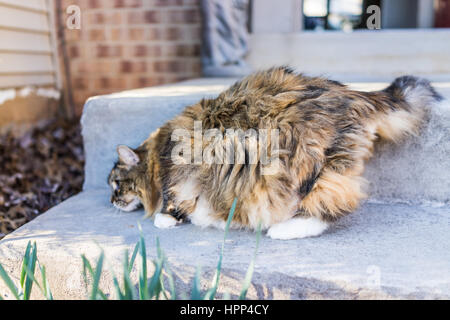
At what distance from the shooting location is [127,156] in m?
2.22

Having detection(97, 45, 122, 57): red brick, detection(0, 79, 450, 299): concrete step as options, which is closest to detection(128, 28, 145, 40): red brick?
detection(97, 45, 122, 57): red brick

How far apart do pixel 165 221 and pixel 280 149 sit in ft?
2.22

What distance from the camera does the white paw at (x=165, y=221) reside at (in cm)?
204

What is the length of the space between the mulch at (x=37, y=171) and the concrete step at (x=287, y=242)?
436 millimetres

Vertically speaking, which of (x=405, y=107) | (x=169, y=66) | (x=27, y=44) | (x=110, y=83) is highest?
(x=27, y=44)

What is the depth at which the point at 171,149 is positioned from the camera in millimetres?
2084

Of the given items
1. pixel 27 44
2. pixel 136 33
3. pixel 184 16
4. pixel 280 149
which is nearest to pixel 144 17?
pixel 136 33

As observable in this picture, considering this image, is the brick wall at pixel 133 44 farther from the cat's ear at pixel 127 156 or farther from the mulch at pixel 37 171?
the cat's ear at pixel 127 156

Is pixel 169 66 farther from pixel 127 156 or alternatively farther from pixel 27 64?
pixel 127 156

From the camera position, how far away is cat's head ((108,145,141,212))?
2.24 meters

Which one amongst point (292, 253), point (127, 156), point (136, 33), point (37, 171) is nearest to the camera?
point (292, 253)

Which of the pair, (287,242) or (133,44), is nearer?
(287,242)

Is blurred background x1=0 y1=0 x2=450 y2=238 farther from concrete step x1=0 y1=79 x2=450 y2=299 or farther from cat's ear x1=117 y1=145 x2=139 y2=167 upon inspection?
cat's ear x1=117 y1=145 x2=139 y2=167
